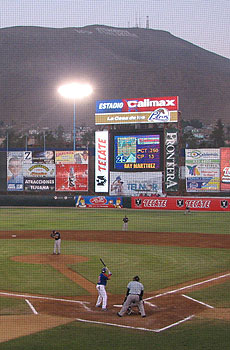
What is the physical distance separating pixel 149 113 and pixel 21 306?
132 ft

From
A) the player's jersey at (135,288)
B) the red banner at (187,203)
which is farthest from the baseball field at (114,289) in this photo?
the red banner at (187,203)

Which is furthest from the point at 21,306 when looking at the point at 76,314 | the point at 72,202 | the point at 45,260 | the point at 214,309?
the point at 72,202

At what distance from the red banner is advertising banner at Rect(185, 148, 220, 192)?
24.3ft

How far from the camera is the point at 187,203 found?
42.8 metres

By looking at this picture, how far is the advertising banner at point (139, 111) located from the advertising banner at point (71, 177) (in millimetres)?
5921

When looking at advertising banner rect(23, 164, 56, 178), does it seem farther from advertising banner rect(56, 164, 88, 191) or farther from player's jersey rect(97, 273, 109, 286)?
player's jersey rect(97, 273, 109, 286)

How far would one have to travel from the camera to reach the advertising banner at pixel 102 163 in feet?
166

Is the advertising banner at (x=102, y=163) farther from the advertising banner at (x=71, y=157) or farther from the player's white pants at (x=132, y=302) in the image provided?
the player's white pants at (x=132, y=302)

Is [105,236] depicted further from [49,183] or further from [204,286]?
[49,183]

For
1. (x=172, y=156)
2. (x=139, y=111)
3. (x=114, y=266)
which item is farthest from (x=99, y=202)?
(x=114, y=266)

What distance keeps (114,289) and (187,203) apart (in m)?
29.3

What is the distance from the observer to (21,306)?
40.2 feet

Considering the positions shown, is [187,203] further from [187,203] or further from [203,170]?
[203,170]

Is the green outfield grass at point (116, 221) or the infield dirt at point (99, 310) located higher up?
the green outfield grass at point (116, 221)
